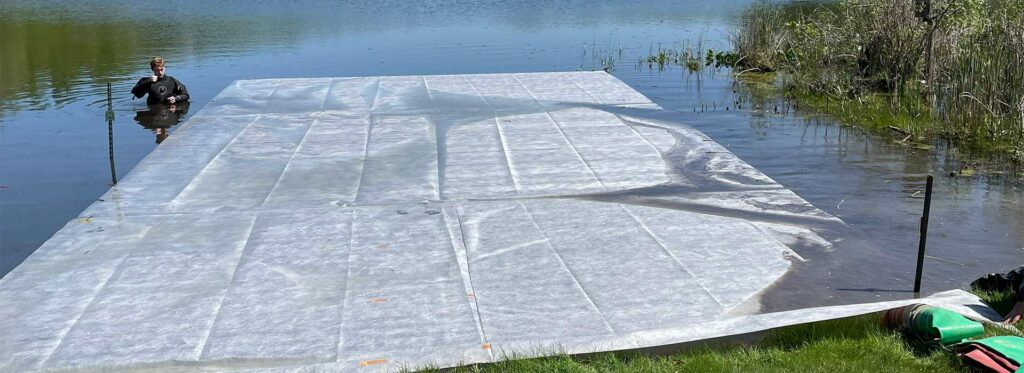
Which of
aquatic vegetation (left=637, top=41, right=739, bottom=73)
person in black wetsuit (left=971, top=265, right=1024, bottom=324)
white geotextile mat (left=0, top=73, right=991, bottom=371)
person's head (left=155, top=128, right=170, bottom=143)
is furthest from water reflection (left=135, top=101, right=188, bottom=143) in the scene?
person in black wetsuit (left=971, top=265, right=1024, bottom=324)

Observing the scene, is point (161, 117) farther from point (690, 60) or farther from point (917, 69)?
point (917, 69)

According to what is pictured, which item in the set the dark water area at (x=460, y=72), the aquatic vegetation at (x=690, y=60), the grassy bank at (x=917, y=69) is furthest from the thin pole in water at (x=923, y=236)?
the aquatic vegetation at (x=690, y=60)

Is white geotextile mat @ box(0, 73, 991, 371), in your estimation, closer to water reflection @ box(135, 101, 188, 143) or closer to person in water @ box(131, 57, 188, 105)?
water reflection @ box(135, 101, 188, 143)

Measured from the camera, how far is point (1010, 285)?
5426mm

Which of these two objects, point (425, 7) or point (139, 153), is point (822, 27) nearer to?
point (139, 153)

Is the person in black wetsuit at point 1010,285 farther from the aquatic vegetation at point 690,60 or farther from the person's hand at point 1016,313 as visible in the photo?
the aquatic vegetation at point 690,60

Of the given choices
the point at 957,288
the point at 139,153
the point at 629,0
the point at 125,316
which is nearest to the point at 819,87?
the point at 957,288

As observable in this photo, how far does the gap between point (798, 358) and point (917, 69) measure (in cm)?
886

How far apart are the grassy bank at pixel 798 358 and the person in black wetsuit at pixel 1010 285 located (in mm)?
104

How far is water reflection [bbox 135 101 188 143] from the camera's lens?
1133 centimetres

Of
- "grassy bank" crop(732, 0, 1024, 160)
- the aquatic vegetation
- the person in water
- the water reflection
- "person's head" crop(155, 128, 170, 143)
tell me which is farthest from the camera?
the aquatic vegetation

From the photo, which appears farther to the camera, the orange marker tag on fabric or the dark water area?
the dark water area

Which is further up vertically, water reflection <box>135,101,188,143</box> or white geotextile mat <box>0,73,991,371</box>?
water reflection <box>135,101,188,143</box>

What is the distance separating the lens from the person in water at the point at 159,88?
12570mm
